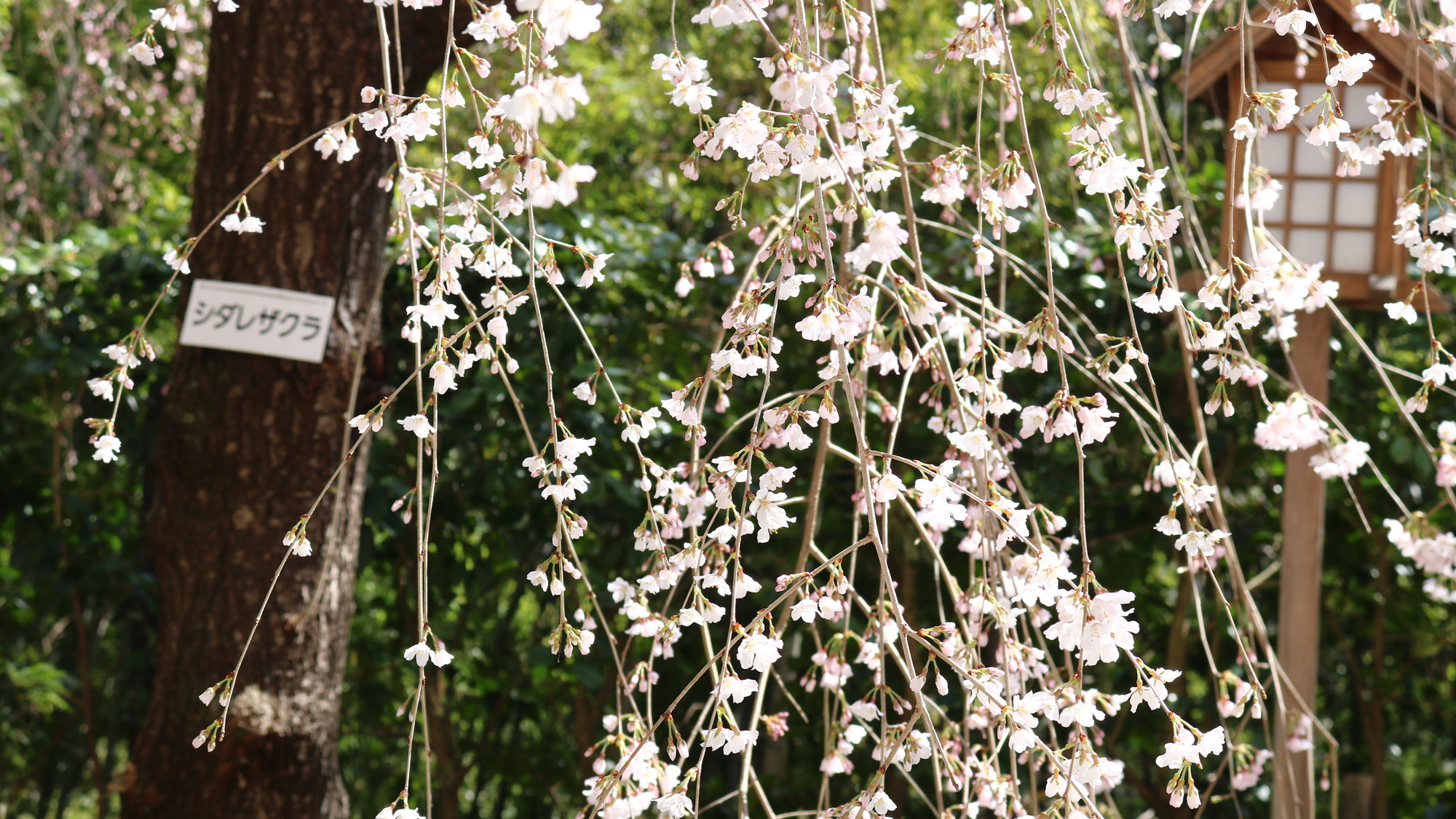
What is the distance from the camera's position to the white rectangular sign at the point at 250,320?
1560mm

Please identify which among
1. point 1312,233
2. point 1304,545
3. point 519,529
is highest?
point 1312,233

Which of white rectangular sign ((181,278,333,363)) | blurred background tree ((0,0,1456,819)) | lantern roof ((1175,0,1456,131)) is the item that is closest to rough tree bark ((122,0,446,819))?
white rectangular sign ((181,278,333,363))

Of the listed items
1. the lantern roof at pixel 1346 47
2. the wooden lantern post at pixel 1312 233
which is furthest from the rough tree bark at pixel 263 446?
the wooden lantern post at pixel 1312 233

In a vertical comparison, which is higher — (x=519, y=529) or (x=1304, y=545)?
(x=1304, y=545)

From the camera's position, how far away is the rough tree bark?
5.16ft

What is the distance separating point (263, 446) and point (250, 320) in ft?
0.56

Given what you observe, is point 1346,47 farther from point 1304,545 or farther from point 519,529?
point 519,529

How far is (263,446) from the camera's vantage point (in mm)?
1583

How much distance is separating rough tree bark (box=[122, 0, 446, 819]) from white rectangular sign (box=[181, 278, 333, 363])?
0.03m

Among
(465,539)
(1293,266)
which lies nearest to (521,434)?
(465,539)

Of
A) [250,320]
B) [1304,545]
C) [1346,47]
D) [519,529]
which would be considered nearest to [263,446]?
[250,320]

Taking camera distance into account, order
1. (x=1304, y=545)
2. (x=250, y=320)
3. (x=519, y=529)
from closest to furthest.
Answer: (x=250, y=320) → (x=1304, y=545) → (x=519, y=529)

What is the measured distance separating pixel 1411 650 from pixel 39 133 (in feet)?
12.4

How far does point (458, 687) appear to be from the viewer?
9.36 ft
